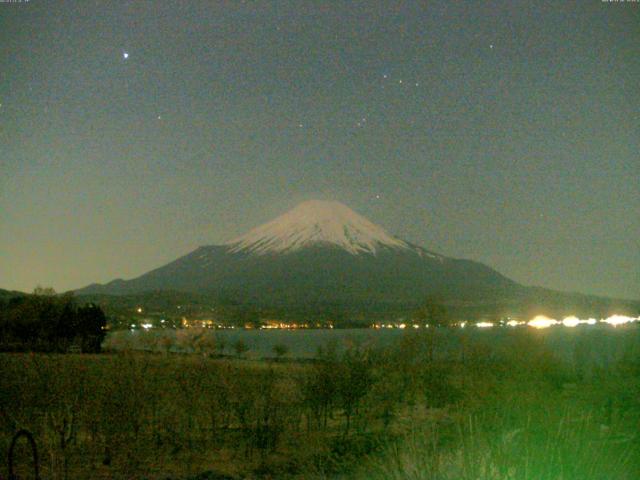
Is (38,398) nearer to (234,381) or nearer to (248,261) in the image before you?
(234,381)

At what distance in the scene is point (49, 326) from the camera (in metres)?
47.4

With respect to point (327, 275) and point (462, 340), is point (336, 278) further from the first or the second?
point (462, 340)

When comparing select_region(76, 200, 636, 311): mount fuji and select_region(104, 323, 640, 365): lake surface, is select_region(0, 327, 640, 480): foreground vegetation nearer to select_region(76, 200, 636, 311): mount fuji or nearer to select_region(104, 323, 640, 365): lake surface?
select_region(104, 323, 640, 365): lake surface

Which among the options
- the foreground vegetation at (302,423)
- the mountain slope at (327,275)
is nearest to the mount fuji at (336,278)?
the mountain slope at (327,275)

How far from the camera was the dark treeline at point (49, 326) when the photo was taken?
46.5 meters

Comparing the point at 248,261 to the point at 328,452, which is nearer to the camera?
the point at 328,452

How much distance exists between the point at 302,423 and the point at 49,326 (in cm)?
3193

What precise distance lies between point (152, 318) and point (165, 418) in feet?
308

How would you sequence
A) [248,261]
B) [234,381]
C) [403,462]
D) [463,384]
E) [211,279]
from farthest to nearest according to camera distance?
[248,261] < [211,279] < [463,384] < [234,381] < [403,462]

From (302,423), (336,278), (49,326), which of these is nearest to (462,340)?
(302,423)

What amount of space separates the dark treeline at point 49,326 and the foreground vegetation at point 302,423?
26.3 meters

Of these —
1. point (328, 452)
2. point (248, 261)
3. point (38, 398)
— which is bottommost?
point (328, 452)

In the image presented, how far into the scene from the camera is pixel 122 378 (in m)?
13.7

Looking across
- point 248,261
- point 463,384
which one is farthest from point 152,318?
point 463,384
